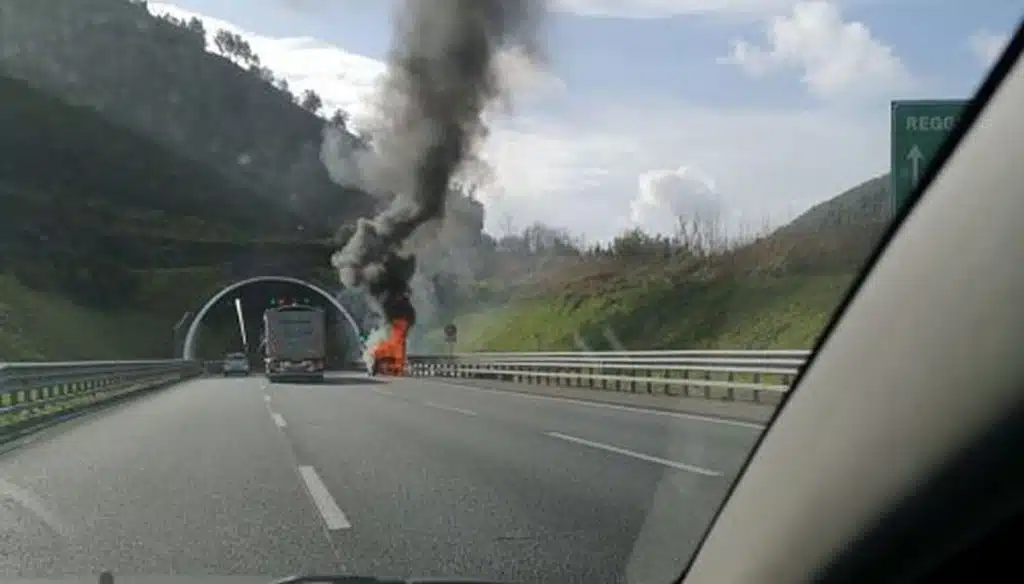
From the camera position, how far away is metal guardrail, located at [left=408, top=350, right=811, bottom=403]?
62.2 feet

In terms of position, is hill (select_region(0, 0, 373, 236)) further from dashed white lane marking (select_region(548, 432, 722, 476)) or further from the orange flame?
dashed white lane marking (select_region(548, 432, 722, 476))

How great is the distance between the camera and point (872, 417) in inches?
107

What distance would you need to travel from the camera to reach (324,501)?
9.81 metres

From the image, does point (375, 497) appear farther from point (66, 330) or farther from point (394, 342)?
point (66, 330)

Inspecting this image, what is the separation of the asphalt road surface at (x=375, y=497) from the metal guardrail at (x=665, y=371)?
5.20 ft

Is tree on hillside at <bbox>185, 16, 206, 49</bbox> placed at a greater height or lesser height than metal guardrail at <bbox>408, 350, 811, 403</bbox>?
greater

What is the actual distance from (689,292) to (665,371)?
6.32m

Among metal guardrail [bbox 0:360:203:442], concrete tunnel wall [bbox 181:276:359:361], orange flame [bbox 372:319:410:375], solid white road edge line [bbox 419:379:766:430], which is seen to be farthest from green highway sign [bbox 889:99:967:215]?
concrete tunnel wall [bbox 181:276:359:361]

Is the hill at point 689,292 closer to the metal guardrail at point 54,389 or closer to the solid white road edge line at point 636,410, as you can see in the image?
Answer: the solid white road edge line at point 636,410

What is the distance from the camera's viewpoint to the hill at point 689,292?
526cm

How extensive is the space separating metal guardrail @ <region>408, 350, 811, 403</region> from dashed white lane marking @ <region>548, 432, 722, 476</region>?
93 centimetres

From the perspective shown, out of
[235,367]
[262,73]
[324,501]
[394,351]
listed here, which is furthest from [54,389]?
[262,73]

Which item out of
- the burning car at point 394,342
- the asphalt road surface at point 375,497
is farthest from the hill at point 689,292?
the burning car at point 394,342

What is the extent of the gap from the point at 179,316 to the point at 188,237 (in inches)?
888
